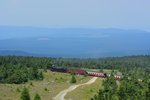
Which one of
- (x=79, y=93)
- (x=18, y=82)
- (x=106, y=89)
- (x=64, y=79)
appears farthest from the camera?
(x=64, y=79)

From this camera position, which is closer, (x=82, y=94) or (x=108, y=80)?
(x=82, y=94)

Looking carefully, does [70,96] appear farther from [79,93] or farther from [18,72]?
[18,72]

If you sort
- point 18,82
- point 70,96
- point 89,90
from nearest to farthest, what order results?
point 70,96
point 89,90
point 18,82

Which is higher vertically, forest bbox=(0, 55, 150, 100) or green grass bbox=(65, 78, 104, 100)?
forest bbox=(0, 55, 150, 100)

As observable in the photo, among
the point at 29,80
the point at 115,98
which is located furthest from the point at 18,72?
the point at 115,98

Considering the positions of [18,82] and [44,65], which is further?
[44,65]

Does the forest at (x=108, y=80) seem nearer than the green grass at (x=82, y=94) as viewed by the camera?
Yes

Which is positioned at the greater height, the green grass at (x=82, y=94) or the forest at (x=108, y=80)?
the forest at (x=108, y=80)

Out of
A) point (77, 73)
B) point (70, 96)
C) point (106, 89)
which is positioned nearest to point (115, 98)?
point (106, 89)

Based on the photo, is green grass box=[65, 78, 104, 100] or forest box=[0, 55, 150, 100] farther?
green grass box=[65, 78, 104, 100]

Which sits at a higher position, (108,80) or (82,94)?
(108,80)
